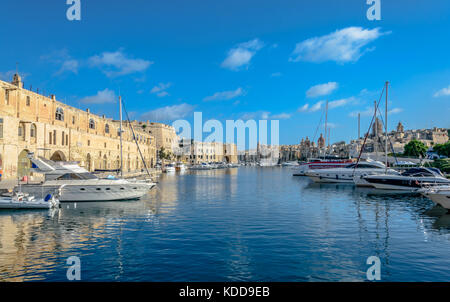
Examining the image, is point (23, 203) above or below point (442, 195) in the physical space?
below

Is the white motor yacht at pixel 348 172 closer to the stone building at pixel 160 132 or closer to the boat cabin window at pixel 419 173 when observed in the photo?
the boat cabin window at pixel 419 173

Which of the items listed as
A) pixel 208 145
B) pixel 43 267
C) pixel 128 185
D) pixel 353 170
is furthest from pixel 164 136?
pixel 43 267

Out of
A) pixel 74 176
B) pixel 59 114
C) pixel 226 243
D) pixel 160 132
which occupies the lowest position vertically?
pixel 226 243

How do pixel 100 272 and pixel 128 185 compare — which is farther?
pixel 128 185

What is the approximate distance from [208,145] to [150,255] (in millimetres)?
159592

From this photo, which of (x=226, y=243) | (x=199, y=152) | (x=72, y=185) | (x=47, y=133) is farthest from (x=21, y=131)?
(x=199, y=152)

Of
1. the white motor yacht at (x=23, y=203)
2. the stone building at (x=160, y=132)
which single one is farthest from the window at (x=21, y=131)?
the stone building at (x=160, y=132)

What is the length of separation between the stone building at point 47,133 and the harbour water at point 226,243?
14554 millimetres

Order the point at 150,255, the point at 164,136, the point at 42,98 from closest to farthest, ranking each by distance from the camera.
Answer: the point at 150,255 → the point at 42,98 → the point at 164,136

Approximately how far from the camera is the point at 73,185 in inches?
986

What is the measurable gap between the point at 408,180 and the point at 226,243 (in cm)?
2722

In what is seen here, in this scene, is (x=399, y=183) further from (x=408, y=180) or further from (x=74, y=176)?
(x=74, y=176)
